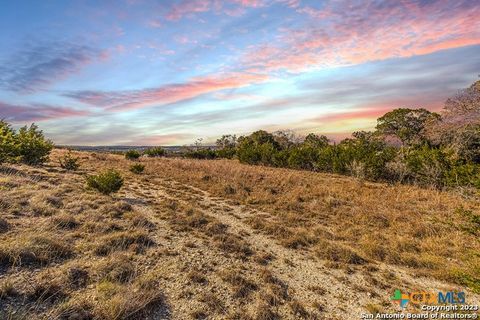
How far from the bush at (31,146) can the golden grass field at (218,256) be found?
9.88 m

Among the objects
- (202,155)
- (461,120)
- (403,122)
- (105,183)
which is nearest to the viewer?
(461,120)

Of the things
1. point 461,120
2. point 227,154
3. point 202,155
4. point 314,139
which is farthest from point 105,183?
point 314,139

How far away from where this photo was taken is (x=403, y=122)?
112 feet

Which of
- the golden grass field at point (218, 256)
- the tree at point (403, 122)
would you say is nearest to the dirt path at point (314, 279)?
the golden grass field at point (218, 256)

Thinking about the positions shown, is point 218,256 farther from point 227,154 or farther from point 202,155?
point 202,155

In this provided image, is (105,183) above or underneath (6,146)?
underneath

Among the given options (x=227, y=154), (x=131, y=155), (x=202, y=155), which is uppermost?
(x=131, y=155)

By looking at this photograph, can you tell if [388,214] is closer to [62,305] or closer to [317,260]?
[317,260]

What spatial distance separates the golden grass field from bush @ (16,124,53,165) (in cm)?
988

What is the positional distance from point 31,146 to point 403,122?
41.0 meters

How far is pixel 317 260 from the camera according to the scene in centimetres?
688

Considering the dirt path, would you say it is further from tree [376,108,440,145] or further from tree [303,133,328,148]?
tree [303,133,328,148]

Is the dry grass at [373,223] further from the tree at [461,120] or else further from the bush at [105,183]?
the bush at [105,183]

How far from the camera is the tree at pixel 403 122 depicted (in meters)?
32.7
